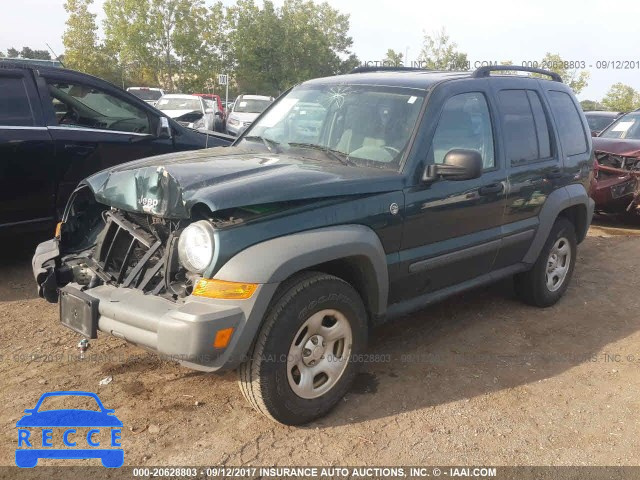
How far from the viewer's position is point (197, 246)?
278 cm

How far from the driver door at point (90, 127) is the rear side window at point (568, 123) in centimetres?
371

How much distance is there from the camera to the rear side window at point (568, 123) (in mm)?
4859

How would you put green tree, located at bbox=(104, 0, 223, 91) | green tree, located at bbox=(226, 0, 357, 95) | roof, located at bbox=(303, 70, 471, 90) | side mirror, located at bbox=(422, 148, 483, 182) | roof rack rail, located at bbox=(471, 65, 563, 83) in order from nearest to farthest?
side mirror, located at bbox=(422, 148, 483, 182)
roof, located at bbox=(303, 70, 471, 90)
roof rack rail, located at bbox=(471, 65, 563, 83)
green tree, located at bbox=(104, 0, 223, 91)
green tree, located at bbox=(226, 0, 357, 95)

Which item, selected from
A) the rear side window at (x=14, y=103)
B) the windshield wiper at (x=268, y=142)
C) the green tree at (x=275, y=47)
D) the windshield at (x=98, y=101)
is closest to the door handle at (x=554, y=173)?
the windshield wiper at (x=268, y=142)

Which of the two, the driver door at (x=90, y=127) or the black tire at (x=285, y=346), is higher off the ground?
the driver door at (x=90, y=127)

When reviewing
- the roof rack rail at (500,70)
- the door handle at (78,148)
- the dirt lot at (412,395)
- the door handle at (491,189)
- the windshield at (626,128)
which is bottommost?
the dirt lot at (412,395)

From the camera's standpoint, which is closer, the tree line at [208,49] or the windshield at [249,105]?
the windshield at [249,105]

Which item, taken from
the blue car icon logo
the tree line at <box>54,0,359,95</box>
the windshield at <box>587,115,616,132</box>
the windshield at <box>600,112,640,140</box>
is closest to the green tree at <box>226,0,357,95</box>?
the tree line at <box>54,0,359,95</box>

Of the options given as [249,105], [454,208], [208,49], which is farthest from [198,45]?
[454,208]

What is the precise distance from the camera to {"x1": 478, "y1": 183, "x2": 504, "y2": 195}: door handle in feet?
12.9

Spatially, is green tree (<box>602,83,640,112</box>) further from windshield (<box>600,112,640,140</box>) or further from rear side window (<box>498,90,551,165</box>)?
rear side window (<box>498,90,551,165</box>)

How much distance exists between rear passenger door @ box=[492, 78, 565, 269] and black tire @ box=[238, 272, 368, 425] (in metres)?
1.75

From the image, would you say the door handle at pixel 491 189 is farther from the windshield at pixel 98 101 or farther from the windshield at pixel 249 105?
the windshield at pixel 249 105

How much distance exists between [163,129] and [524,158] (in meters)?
3.46
